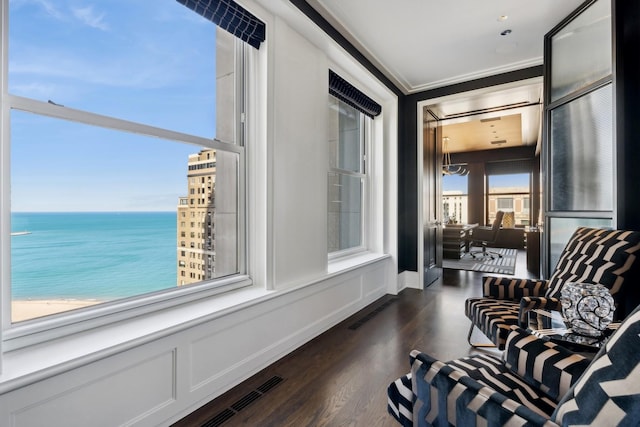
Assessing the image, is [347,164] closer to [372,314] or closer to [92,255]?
[372,314]

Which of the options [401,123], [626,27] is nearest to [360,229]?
[401,123]

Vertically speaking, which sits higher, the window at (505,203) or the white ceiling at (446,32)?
the white ceiling at (446,32)

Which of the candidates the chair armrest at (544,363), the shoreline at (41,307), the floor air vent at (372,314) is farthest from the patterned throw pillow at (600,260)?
the shoreline at (41,307)

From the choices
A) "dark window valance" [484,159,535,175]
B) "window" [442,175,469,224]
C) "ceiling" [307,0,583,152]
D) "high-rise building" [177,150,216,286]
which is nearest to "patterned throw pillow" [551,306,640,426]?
"high-rise building" [177,150,216,286]

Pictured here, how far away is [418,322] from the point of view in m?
3.09

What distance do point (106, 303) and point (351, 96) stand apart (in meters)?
2.86

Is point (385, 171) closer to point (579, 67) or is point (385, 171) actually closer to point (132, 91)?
point (579, 67)

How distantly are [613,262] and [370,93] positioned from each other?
2.84m

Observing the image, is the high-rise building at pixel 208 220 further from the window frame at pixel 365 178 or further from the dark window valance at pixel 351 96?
the window frame at pixel 365 178

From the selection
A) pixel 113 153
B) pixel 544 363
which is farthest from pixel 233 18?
pixel 544 363

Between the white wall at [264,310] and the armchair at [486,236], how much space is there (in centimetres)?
514

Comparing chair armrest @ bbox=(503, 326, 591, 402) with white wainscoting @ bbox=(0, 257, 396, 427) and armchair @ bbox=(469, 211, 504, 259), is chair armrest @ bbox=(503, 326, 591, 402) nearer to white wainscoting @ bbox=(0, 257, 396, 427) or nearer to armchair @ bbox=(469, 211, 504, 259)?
white wainscoting @ bbox=(0, 257, 396, 427)

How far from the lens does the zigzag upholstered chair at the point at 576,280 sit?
1.84 metres

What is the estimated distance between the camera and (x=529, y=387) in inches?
46.9
